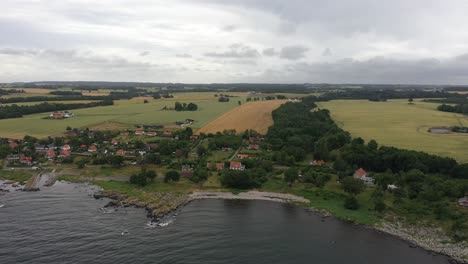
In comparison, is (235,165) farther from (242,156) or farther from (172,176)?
(172,176)

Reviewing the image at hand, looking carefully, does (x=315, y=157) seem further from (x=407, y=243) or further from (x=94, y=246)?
(x=94, y=246)

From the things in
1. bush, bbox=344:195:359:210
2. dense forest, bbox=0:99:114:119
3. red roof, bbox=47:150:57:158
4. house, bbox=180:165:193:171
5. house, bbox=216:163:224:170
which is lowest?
bush, bbox=344:195:359:210

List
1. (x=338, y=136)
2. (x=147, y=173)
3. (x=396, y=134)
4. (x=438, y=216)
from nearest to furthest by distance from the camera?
(x=438, y=216) < (x=147, y=173) < (x=338, y=136) < (x=396, y=134)

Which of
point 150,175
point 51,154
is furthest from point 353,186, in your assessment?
point 51,154

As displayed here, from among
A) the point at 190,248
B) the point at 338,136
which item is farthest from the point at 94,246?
the point at 338,136

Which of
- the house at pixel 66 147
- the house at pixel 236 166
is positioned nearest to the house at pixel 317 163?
the house at pixel 236 166

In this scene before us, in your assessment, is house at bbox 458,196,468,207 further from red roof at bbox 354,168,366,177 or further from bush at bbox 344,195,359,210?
red roof at bbox 354,168,366,177

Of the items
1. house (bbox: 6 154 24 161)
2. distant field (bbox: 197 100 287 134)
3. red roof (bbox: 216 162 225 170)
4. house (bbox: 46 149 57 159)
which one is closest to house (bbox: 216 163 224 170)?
red roof (bbox: 216 162 225 170)
